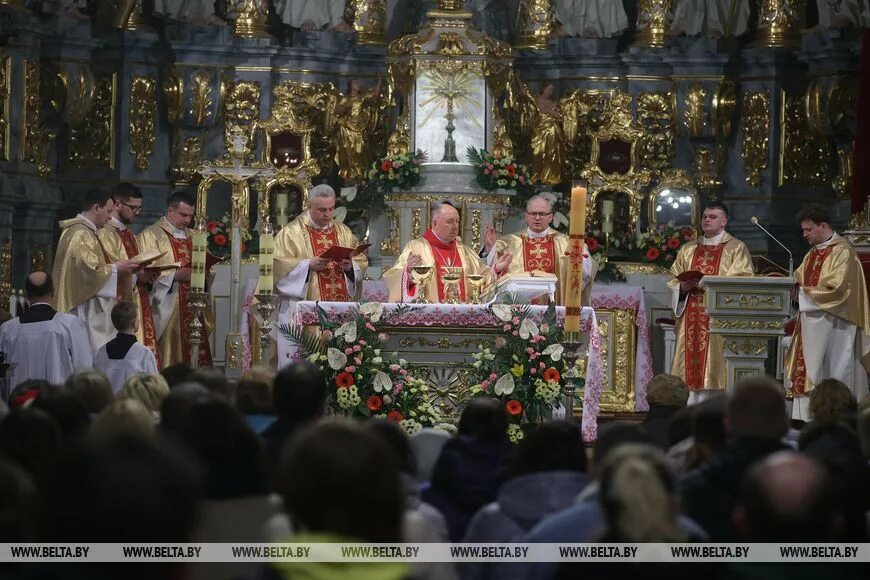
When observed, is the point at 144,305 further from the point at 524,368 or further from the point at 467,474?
the point at 467,474

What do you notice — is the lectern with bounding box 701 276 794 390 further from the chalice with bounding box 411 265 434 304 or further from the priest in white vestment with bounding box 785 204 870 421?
the chalice with bounding box 411 265 434 304

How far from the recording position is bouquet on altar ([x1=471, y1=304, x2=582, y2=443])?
463 inches

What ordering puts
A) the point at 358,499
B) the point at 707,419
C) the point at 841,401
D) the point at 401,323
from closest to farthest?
the point at 358,499
the point at 707,419
the point at 841,401
the point at 401,323

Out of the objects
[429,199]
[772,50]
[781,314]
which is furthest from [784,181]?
[781,314]

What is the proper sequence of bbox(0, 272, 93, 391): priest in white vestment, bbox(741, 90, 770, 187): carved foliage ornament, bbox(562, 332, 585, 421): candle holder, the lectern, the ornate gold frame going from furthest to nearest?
bbox(741, 90, 770, 187): carved foliage ornament → the ornate gold frame → the lectern → bbox(0, 272, 93, 391): priest in white vestment → bbox(562, 332, 585, 421): candle holder

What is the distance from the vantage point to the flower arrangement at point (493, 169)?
16391mm

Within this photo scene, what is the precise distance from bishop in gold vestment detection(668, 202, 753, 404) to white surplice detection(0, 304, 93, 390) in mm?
5648

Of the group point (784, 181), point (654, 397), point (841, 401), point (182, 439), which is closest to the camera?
point (182, 439)

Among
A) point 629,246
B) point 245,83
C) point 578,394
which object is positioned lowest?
point 578,394

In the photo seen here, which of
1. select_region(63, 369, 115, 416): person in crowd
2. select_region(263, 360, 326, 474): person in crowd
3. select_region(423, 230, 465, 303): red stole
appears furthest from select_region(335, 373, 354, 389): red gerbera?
select_region(263, 360, 326, 474): person in crowd

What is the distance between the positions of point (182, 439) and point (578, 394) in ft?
23.6

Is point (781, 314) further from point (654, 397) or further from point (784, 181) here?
point (784, 181)

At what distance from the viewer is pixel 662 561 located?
170 inches

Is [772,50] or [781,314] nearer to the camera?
[781,314]
